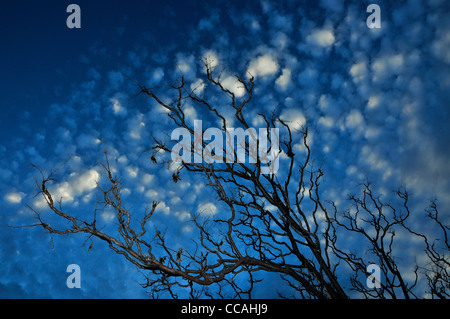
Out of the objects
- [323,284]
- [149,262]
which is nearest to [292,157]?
[323,284]

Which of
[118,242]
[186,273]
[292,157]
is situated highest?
[292,157]

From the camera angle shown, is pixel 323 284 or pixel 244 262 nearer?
pixel 244 262

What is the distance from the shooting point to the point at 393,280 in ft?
25.0

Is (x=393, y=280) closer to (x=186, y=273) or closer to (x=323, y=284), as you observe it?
(x=323, y=284)

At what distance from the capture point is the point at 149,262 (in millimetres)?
3627
